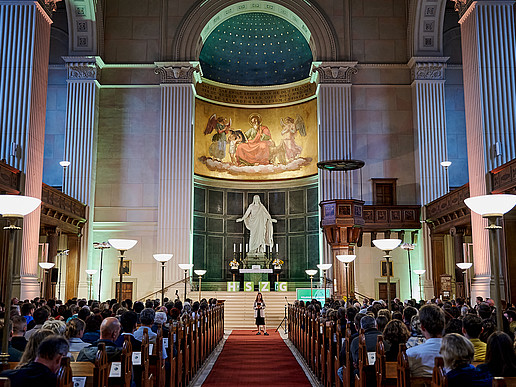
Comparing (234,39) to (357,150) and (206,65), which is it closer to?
(206,65)

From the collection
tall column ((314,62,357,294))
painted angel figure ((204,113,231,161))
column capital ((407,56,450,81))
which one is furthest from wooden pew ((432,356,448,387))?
painted angel figure ((204,113,231,161))

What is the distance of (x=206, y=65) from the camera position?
27.8m

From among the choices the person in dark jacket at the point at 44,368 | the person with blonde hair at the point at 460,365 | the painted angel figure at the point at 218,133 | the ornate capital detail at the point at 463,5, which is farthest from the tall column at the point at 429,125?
the person in dark jacket at the point at 44,368

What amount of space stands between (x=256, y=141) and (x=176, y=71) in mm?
6540

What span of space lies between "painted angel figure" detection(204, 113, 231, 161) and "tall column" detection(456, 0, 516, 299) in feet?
47.0

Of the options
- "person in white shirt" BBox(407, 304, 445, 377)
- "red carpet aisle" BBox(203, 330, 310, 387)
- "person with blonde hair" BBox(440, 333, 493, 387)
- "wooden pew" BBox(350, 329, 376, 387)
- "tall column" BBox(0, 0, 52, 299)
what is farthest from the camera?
"tall column" BBox(0, 0, 52, 299)

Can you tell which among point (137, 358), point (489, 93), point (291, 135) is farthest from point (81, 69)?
point (137, 358)

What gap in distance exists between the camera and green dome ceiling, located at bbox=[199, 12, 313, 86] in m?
27.6

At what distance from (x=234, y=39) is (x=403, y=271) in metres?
14.1

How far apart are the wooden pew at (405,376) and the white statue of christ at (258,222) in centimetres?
2336

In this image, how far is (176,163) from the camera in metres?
23.7

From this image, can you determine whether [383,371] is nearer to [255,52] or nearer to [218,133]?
[218,133]

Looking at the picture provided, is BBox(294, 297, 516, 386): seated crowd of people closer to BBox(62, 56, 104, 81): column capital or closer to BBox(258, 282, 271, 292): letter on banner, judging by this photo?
BBox(258, 282, 271, 292): letter on banner

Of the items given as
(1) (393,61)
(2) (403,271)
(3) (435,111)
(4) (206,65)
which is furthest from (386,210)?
(4) (206,65)
